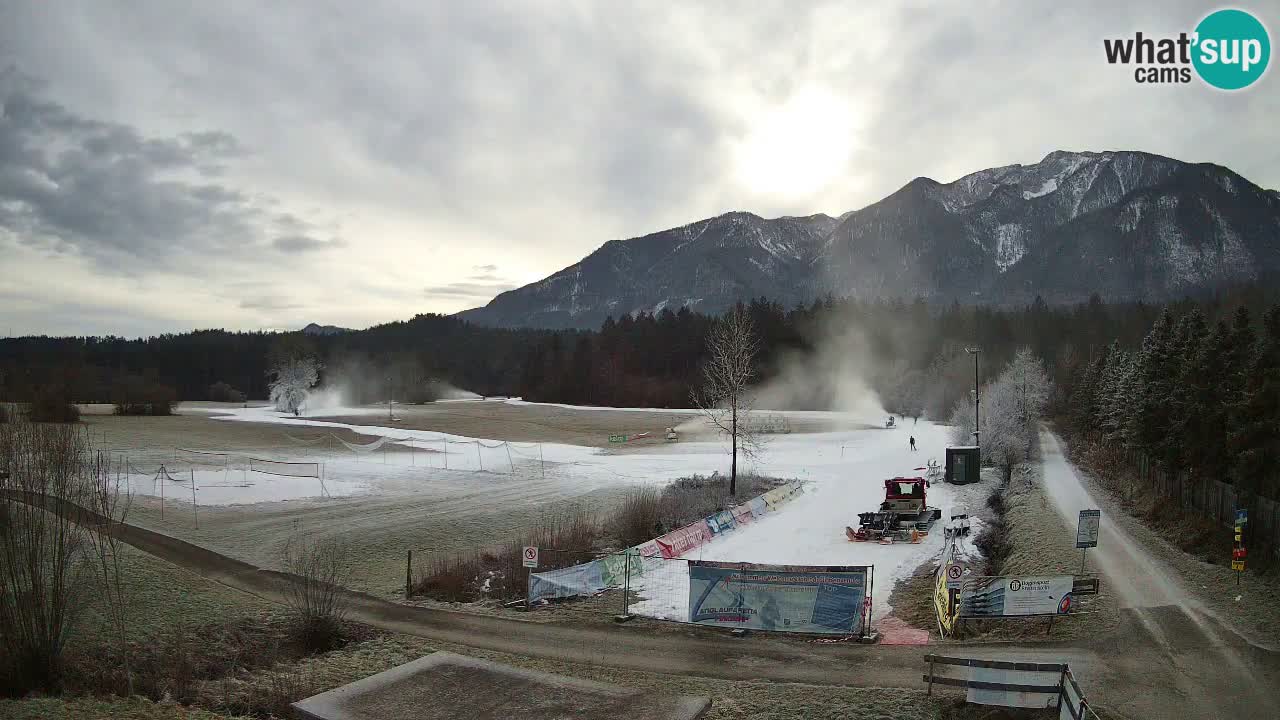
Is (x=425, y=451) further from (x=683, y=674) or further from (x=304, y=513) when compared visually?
(x=683, y=674)

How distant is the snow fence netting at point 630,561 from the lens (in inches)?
838

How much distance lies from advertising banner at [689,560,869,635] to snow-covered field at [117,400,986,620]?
1522mm

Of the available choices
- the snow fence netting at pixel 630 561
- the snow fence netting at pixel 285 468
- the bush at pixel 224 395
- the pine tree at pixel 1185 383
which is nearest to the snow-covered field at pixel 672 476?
the snow fence netting at pixel 630 561

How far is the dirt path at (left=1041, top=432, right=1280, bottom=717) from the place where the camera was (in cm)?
1300

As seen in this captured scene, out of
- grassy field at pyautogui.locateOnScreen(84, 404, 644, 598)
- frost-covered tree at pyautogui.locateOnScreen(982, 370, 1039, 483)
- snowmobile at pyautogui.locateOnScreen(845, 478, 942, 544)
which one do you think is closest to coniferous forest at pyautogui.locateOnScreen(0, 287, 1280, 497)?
frost-covered tree at pyautogui.locateOnScreen(982, 370, 1039, 483)

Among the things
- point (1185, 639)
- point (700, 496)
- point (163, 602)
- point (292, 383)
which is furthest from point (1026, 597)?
point (292, 383)

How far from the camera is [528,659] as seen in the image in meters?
16.0

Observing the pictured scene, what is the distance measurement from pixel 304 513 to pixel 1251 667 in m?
35.4

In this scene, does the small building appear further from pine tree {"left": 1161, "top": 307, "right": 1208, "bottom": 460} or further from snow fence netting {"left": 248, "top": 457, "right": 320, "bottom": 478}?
snow fence netting {"left": 248, "top": 457, "right": 320, "bottom": 478}

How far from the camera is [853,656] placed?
15.8 meters

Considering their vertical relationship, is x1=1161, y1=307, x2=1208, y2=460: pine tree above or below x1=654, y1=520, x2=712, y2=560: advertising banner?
above

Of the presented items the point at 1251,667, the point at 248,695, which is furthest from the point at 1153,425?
the point at 248,695

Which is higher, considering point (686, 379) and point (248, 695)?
point (686, 379)

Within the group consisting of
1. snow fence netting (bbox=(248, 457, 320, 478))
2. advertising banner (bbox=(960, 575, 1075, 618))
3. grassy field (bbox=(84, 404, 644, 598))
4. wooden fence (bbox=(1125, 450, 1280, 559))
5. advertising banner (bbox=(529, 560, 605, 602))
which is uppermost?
wooden fence (bbox=(1125, 450, 1280, 559))
